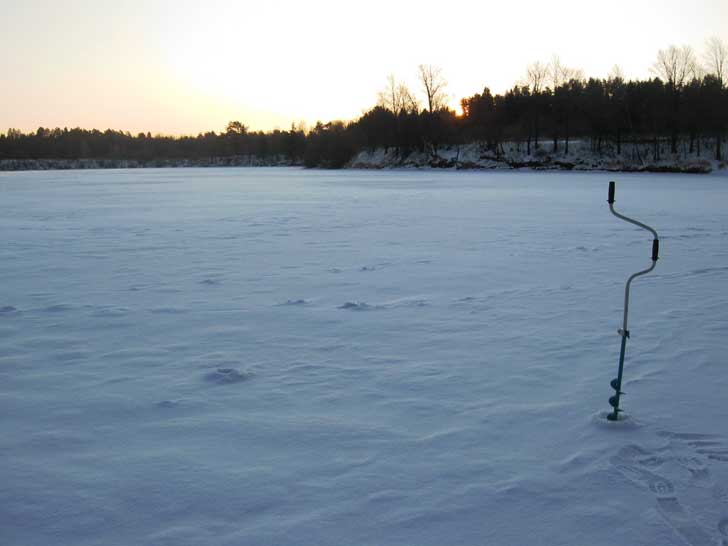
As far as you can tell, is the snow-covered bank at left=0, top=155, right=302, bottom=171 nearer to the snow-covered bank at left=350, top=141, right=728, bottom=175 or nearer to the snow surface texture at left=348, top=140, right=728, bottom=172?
the snow-covered bank at left=350, top=141, right=728, bottom=175

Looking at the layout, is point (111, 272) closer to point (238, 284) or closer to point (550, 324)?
point (238, 284)

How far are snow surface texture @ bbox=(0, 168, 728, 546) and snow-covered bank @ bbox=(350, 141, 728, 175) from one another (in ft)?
139

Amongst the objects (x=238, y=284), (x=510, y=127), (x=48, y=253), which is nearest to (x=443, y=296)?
(x=238, y=284)

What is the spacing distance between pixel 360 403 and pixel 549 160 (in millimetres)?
56328

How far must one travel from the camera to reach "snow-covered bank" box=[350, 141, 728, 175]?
46438 mm

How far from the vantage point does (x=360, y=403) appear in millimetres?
3877

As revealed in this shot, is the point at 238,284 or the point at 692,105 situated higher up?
the point at 692,105

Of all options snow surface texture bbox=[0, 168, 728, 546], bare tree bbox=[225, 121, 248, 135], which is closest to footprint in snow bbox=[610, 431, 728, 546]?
snow surface texture bbox=[0, 168, 728, 546]

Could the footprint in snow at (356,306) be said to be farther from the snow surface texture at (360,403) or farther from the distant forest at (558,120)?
the distant forest at (558,120)

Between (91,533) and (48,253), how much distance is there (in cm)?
876

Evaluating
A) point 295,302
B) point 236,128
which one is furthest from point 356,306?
point 236,128

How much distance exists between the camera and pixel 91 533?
8.30 feet

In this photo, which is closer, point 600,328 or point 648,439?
point 648,439

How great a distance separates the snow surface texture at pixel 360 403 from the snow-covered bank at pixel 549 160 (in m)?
42.3
